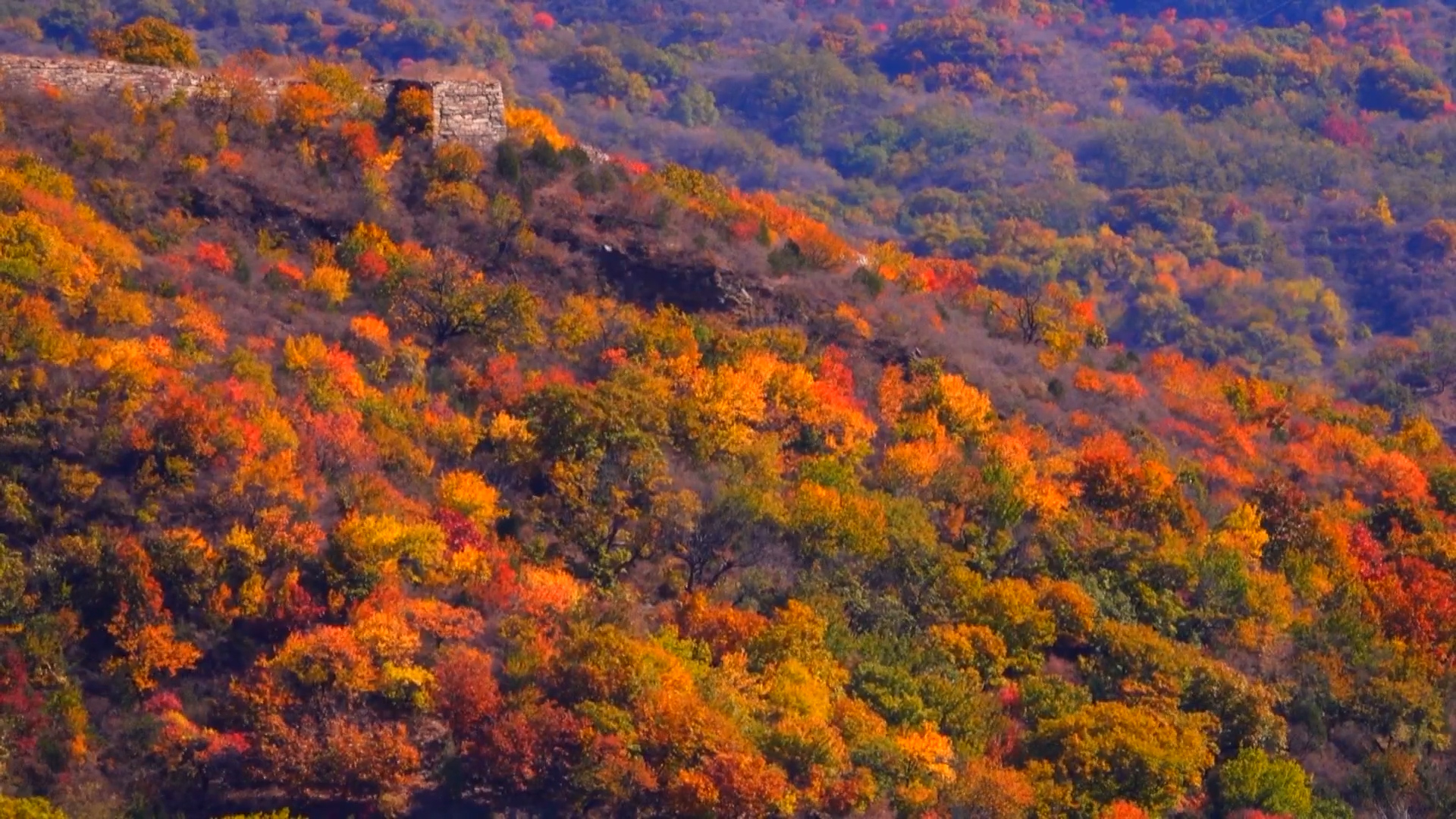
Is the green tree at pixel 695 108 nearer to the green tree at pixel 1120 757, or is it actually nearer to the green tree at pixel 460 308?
the green tree at pixel 460 308

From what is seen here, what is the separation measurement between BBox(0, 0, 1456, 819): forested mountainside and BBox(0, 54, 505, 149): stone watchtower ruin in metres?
0.58

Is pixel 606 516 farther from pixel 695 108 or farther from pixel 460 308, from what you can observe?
pixel 695 108

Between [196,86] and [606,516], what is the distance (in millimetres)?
18756

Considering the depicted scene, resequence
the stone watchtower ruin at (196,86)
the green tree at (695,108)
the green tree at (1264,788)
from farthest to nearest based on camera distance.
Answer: the green tree at (695,108) → the stone watchtower ruin at (196,86) → the green tree at (1264,788)

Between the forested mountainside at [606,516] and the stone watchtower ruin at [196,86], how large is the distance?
58 cm

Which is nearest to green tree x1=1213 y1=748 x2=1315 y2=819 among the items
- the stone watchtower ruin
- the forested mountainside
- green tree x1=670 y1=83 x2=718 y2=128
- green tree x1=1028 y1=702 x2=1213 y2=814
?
the forested mountainside

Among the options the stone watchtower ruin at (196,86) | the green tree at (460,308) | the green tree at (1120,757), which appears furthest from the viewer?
the stone watchtower ruin at (196,86)

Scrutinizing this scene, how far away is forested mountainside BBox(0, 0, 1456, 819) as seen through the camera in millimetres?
32500

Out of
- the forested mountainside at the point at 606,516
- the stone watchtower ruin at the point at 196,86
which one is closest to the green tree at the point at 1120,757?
the forested mountainside at the point at 606,516

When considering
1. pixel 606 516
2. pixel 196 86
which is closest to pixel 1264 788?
pixel 606 516

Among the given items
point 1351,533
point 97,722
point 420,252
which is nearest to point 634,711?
point 97,722

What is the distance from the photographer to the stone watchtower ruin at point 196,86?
46.9 m

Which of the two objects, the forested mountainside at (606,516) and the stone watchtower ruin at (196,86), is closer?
the forested mountainside at (606,516)

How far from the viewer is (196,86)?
160ft
